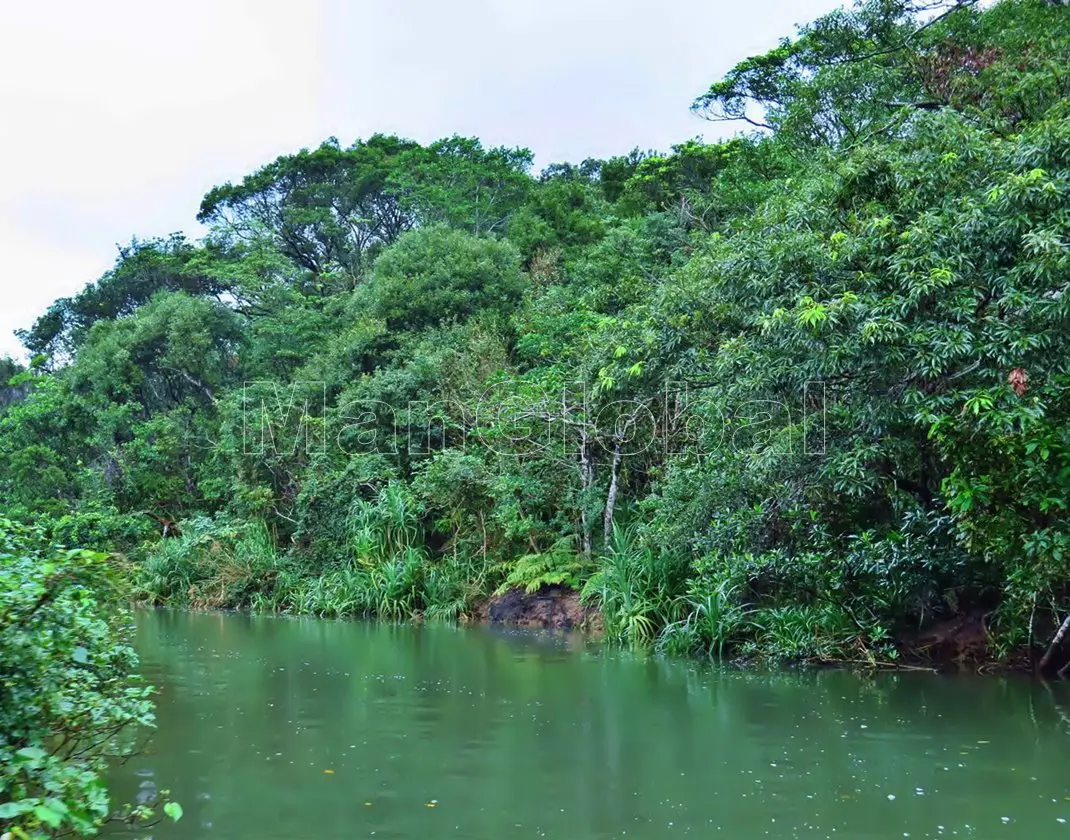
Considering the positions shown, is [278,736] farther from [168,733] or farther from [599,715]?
[599,715]

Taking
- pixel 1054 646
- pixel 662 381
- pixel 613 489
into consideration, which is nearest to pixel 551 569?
pixel 613 489

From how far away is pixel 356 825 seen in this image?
4891 millimetres

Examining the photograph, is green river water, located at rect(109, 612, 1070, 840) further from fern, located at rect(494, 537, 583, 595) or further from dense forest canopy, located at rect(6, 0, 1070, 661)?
fern, located at rect(494, 537, 583, 595)

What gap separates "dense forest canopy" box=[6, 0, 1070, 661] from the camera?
824 cm

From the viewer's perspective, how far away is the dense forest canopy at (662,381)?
8.24 m

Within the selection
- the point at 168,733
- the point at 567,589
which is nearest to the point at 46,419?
the point at 567,589

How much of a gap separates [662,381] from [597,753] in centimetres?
636

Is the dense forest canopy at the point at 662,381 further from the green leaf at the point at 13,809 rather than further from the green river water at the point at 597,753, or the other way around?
the green leaf at the point at 13,809

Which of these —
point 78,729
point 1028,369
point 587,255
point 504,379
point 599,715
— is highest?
point 587,255

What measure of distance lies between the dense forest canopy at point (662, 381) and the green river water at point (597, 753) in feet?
4.59

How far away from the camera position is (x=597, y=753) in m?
6.46

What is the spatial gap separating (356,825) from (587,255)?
17.1 metres

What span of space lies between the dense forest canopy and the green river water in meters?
1.40

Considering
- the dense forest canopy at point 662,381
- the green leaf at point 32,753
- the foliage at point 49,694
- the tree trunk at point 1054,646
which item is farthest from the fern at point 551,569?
the green leaf at point 32,753
